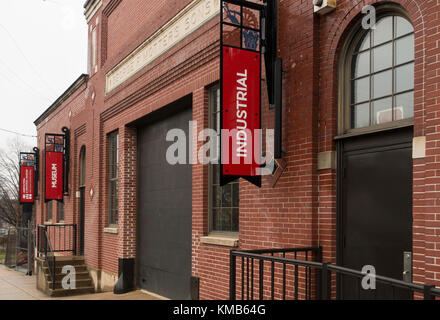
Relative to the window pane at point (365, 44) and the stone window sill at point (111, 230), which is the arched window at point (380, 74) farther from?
the stone window sill at point (111, 230)

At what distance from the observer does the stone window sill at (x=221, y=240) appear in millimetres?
7363

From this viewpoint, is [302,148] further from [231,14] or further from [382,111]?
[231,14]

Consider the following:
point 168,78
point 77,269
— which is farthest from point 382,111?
point 77,269

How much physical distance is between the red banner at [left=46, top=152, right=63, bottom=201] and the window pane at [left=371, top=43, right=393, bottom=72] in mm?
13986

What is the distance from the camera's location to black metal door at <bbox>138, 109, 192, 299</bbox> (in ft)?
31.3

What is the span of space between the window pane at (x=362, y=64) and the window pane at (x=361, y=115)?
37 cm

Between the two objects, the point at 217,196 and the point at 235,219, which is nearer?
the point at 235,219

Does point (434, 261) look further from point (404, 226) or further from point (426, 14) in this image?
point (426, 14)

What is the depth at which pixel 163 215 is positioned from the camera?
34.8ft

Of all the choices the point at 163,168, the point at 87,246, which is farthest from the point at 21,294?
the point at 163,168

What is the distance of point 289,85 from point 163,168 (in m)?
5.06

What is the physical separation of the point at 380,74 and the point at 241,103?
1805 millimetres

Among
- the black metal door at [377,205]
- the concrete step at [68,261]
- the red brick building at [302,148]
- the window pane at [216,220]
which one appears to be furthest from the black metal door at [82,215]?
the black metal door at [377,205]

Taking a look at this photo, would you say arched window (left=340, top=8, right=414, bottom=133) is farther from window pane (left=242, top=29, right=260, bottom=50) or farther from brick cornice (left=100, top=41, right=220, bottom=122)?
brick cornice (left=100, top=41, right=220, bottom=122)
